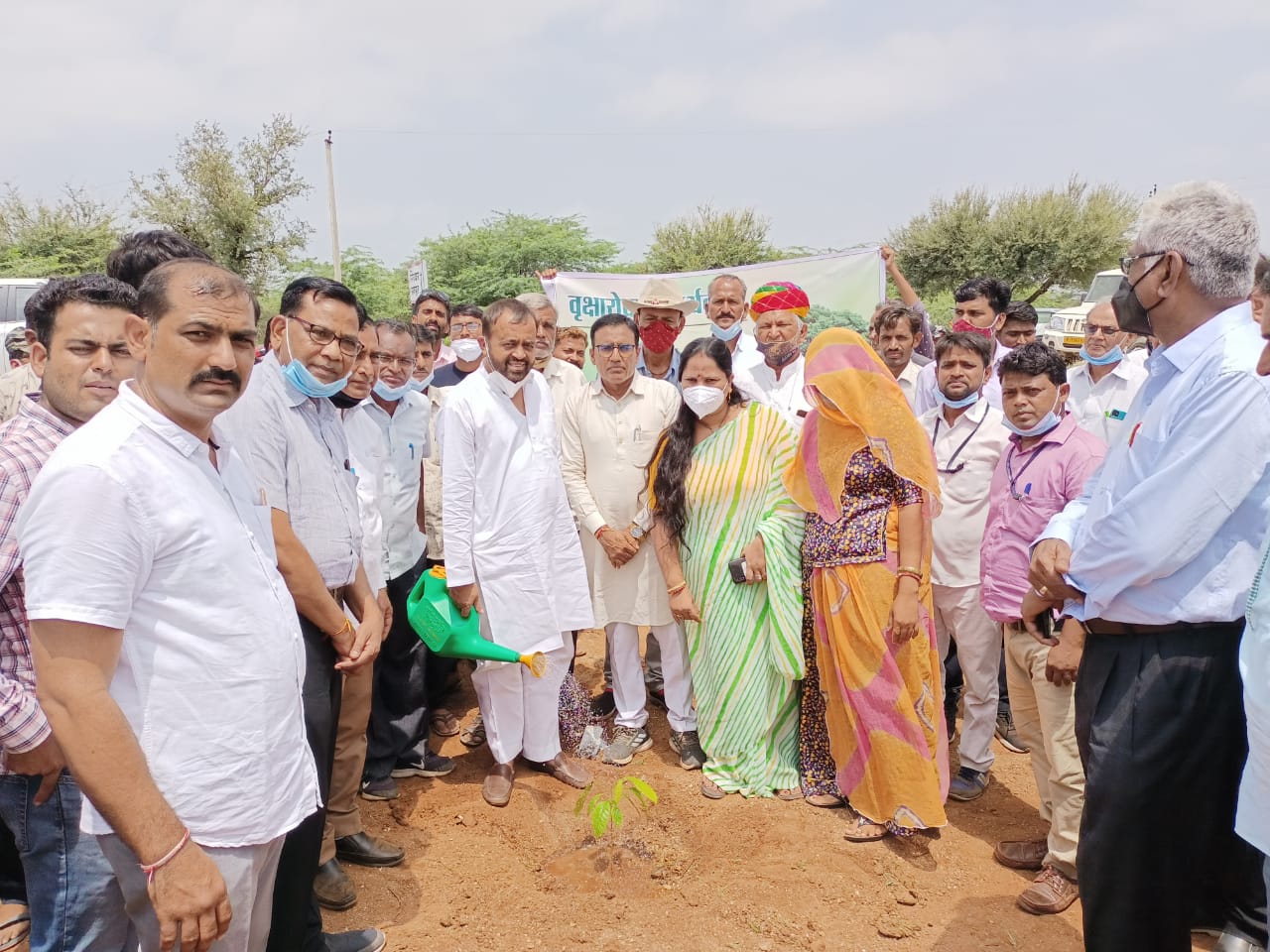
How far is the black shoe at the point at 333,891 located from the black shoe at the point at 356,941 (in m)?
0.19

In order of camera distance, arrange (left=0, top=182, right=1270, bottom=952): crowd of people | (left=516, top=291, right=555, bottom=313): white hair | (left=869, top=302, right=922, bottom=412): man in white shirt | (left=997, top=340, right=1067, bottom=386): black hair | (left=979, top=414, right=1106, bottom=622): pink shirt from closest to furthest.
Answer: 1. (left=0, top=182, right=1270, bottom=952): crowd of people
2. (left=979, top=414, right=1106, bottom=622): pink shirt
3. (left=997, top=340, right=1067, bottom=386): black hair
4. (left=516, top=291, right=555, bottom=313): white hair
5. (left=869, top=302, right=922, bottom=412): man in white shirt

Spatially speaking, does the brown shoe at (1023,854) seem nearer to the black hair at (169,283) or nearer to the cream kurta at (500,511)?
the cream kurta at (500,511)

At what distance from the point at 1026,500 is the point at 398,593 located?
2754 mm

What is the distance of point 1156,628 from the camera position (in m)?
1.90

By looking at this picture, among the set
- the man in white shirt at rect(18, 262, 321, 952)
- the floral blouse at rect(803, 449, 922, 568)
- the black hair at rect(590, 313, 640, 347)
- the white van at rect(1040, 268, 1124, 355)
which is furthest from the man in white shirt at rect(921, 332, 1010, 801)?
the white van at rect(1040, 268, 1124, 355)

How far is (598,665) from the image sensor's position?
5242 mm

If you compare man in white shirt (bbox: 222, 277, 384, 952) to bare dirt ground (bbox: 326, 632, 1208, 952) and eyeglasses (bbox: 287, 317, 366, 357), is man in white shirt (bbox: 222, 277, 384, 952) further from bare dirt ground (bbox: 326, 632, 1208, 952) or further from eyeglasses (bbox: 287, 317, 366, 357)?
bare dirt ground (bbox: 326, 632, 1208, 952)

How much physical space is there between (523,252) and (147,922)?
930 inches

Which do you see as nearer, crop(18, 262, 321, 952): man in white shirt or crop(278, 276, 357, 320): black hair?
crop(18, 262, 321, 952): man in white shirt

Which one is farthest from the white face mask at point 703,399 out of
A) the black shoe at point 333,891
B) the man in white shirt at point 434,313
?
the man in white shirt at point 434,313

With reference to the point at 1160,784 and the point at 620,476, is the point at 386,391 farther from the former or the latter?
the point at 1160,784

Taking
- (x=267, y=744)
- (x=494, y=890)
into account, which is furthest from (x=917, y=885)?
(x=267, y=744)

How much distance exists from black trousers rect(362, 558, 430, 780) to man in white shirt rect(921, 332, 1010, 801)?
243cm

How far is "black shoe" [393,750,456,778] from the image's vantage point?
12.7ft
